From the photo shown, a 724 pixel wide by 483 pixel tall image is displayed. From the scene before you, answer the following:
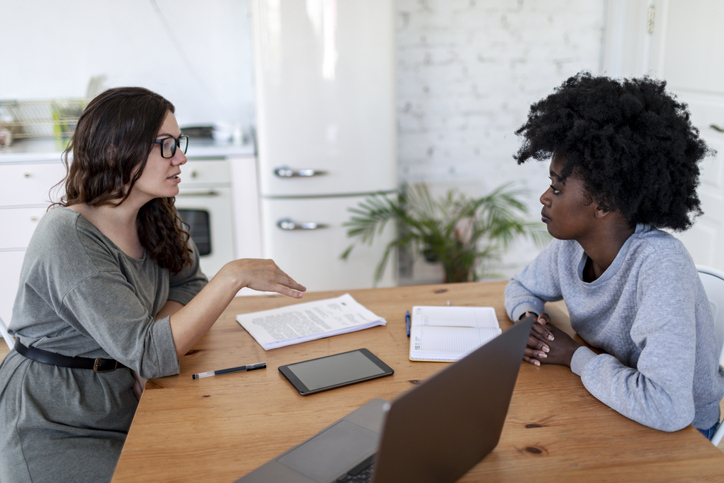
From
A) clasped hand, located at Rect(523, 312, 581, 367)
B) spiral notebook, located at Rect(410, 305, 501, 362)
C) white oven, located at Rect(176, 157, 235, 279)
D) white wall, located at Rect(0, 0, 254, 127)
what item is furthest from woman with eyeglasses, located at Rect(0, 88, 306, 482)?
white wall, located at Rect(0, 0, 254, 127)

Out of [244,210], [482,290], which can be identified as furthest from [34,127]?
[482,290]

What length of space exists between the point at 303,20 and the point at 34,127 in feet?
5.56

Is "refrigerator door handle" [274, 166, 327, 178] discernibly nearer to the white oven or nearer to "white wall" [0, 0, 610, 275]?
the white oven

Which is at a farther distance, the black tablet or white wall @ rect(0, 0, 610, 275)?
white wall @ rect(0, 0, 610, 275)

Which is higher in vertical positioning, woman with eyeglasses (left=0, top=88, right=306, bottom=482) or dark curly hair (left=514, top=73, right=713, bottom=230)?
dark curly hair (left=514, top=73, right=713, bottom=230)

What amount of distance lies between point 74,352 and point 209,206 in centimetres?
176

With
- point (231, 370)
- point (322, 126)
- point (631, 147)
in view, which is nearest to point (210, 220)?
point (322, 126)

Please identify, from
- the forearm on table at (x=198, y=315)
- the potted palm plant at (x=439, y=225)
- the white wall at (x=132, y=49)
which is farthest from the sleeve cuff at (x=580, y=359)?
the white wall at (x=132, y=49)

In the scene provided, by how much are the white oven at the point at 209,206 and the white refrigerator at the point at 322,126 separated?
209 millimetres

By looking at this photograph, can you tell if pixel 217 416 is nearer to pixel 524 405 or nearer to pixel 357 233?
pixel 524 405

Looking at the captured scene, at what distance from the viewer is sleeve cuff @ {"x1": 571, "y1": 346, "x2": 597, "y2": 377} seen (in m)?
1.17

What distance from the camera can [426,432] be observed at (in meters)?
0.70

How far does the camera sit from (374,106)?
2.91 meters

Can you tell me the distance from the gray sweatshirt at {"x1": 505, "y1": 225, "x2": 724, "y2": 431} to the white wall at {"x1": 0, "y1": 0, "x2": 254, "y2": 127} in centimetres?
257
